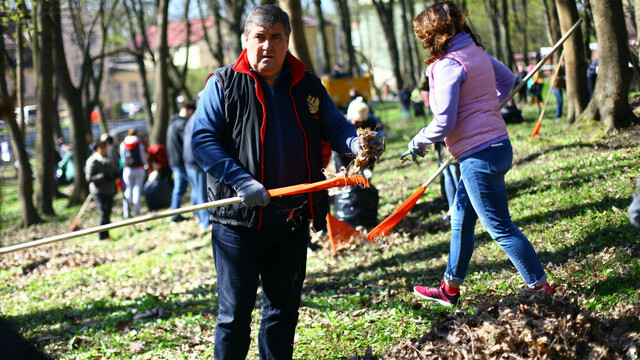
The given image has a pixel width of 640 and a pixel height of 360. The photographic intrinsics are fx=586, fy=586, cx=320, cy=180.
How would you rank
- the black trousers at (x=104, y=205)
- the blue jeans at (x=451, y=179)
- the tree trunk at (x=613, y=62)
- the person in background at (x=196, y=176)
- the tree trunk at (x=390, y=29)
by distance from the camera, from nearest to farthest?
the blue jeans at (x=451, y=179) < the tree trunk at (x=613, y=62) < the person in background at (x=196, y=176) < the black trousers at (x=104, y=205) < the tree trunk at (x=390, y=29)

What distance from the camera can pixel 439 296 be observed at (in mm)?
4641

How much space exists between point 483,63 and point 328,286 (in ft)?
10.4

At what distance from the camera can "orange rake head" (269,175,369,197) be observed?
3268 millimetres

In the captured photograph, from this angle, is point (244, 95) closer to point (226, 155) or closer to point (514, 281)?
point (226, 155)

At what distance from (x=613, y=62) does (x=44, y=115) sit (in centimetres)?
1322

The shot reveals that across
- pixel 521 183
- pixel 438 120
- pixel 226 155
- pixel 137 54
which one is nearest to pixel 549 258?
pixel 438 120

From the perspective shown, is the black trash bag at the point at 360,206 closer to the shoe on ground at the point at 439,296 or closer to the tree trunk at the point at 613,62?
the shoe on ground at the point at 439,296

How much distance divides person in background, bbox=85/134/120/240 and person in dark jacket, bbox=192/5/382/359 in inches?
322

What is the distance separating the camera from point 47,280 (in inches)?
338

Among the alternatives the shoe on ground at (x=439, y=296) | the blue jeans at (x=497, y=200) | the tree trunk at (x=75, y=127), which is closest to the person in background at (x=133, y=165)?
the tree trunk at (x=75, y=127)

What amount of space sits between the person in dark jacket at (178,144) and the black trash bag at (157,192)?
1.86m

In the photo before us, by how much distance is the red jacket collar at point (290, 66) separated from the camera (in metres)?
3.35

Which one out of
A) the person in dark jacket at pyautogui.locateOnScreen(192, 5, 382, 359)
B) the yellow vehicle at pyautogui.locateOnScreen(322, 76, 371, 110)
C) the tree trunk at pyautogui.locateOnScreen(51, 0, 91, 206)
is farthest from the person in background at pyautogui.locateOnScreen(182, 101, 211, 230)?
the yellow vehicle at pyautogui.locateOnScreen(322, 76, 371, 110)

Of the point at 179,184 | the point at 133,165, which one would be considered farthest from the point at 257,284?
the point at 133,165
